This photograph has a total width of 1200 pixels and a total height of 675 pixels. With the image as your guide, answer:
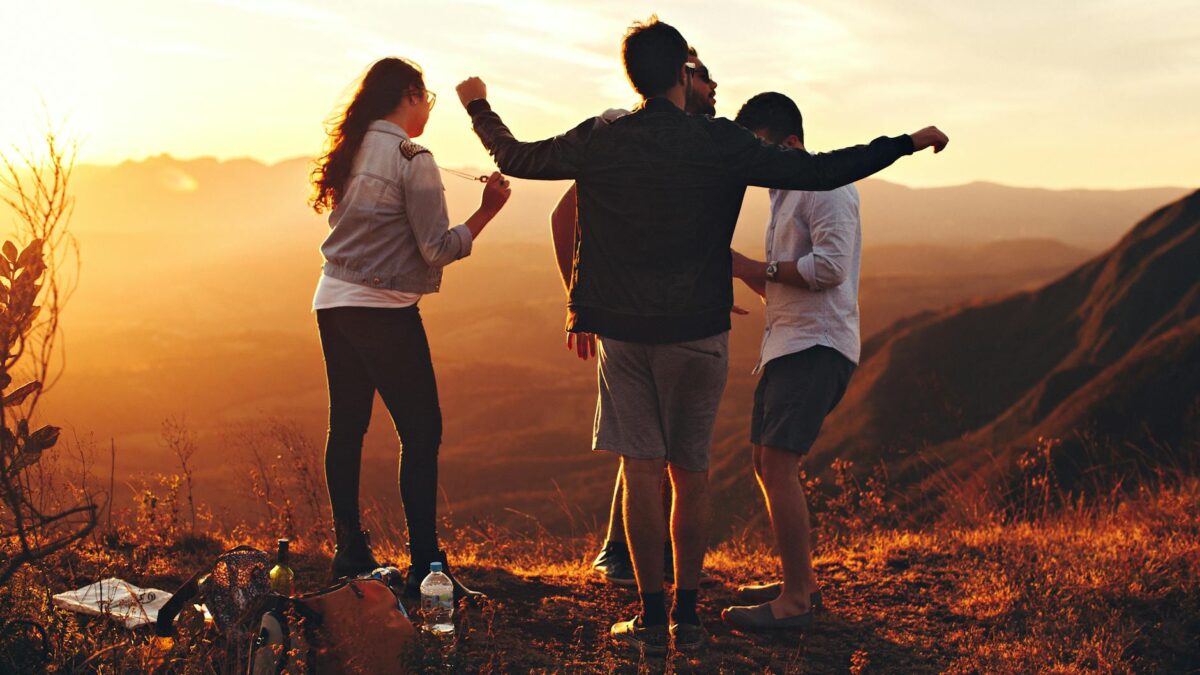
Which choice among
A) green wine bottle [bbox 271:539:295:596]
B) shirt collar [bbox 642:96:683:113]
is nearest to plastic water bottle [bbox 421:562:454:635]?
green wine bottle [bbox 271:539:295:596]

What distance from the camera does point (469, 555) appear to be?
18.0ft

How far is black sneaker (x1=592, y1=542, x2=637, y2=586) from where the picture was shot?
191 inches

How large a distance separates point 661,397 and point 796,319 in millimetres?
723

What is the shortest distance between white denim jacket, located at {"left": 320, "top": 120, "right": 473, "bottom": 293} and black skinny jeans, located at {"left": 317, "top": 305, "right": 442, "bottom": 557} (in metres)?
0.15

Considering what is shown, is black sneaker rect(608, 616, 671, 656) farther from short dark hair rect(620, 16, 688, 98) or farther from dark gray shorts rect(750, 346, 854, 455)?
short dark hair rect(620, 16, 688, 98)

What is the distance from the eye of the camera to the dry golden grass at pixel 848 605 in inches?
141

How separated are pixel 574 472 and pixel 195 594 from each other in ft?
120

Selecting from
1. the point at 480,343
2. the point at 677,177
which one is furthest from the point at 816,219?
the point at 480,343

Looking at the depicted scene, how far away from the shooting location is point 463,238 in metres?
4.02

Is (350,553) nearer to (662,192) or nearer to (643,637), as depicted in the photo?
(643,637)

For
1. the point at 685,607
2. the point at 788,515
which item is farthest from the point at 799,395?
the point at 685,607

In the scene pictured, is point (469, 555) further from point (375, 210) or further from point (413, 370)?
point (375, 210)

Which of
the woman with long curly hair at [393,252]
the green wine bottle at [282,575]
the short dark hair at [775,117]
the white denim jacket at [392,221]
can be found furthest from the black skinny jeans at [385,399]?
the short dark hair at [775,117]

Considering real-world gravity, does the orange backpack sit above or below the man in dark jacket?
below
